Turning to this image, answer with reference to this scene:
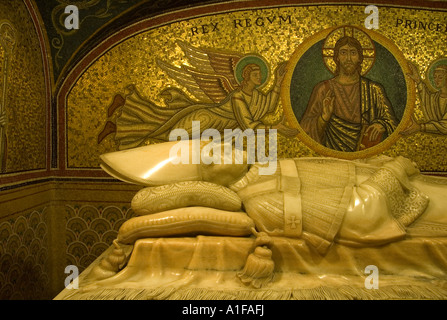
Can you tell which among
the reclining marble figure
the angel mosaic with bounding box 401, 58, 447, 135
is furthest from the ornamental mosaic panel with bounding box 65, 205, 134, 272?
the angel mosaic with bounding box 401, 58, 447, 135

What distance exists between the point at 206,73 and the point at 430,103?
7.74ft

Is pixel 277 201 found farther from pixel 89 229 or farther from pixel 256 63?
pixel 89 229

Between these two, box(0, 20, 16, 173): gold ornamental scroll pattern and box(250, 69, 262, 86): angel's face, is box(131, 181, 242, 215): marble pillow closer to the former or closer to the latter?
box(0, 20, 16, 173): gold ornamental scroll pattern

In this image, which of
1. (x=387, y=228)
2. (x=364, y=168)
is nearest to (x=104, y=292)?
(x=387, y=228)

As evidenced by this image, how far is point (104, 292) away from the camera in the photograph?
6.09 ft

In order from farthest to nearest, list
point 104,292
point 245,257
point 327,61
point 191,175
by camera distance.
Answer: point 327,61 < point 191,175 < point 245,257 < point 104,292

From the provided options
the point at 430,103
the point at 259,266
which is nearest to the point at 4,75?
the point at 259,266

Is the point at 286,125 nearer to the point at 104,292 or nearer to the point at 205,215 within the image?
the point at 205,215

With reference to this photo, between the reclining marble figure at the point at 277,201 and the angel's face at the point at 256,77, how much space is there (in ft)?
4.74

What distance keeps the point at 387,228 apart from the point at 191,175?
125 cm

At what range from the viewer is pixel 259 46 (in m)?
3.68

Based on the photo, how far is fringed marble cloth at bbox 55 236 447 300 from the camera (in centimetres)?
194

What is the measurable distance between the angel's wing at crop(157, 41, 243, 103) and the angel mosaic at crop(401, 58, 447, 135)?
188cm

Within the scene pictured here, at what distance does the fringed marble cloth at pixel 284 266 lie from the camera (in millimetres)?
1939
